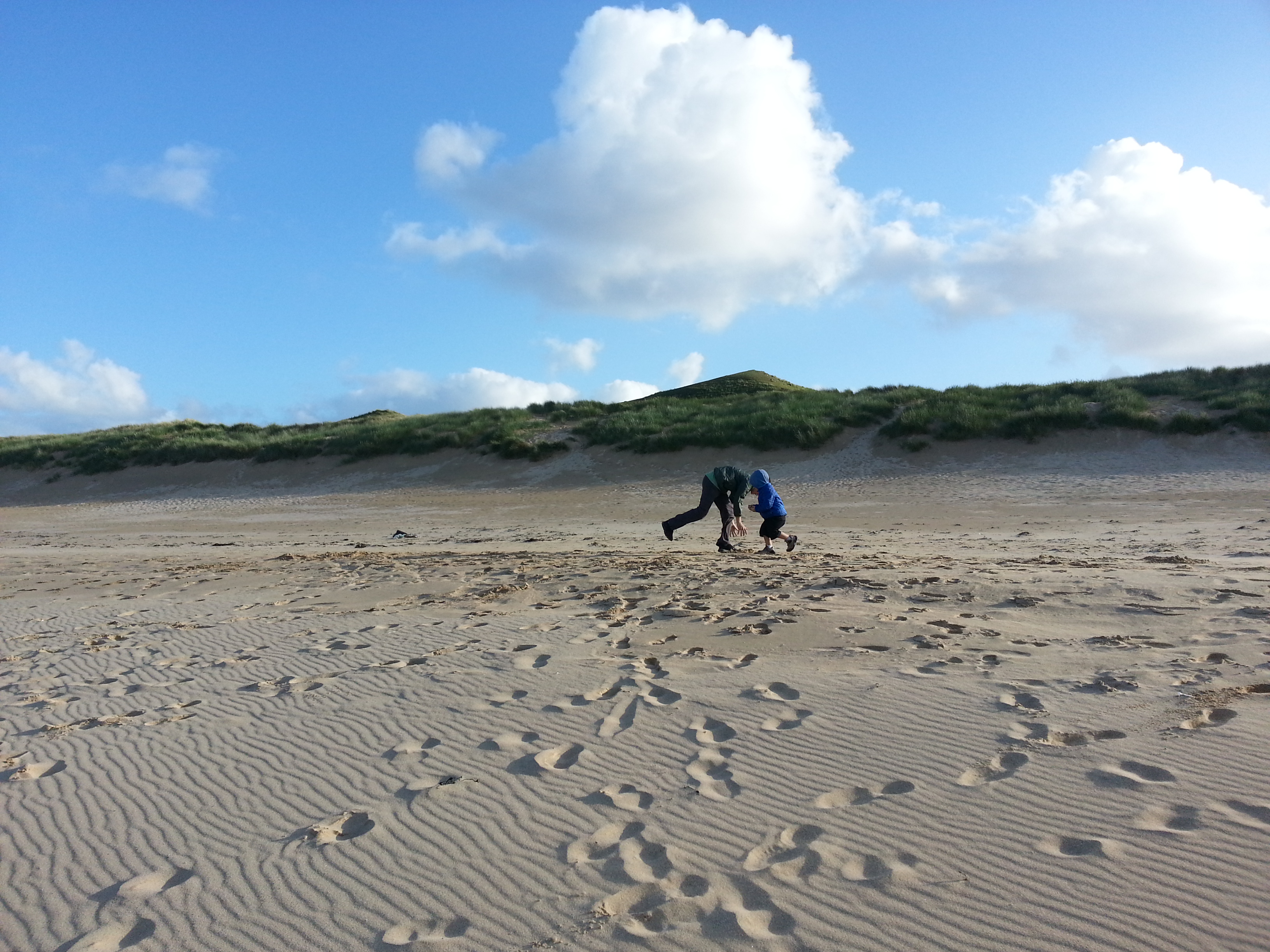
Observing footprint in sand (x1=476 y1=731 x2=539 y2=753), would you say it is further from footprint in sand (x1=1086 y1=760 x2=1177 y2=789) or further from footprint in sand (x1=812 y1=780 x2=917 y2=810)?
footprint in sand (x1=1086 y1=760 x2=1177 y2=789)

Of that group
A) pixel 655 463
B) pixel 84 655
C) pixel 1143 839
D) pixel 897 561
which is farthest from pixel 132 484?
pixel 1143 839

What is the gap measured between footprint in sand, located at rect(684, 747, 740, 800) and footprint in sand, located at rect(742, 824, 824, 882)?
1.21 ft

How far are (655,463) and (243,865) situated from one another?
881 inches

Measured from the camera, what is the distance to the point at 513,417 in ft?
106

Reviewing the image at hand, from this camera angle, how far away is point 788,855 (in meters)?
3.02

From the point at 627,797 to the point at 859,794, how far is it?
0.98 metres

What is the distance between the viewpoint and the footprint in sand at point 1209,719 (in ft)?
12.7

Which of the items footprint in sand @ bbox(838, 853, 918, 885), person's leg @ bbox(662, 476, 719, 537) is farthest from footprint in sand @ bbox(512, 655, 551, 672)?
person's leg @ bbox(662, 476, 719, 537)

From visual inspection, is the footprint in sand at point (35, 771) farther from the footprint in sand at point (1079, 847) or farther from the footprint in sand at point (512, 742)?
the footprint in sand at point (1079, 847)

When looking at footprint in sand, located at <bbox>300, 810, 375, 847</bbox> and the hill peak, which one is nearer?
footprint in sand, located at <bbox>300, 810, 375, 847</bbox>

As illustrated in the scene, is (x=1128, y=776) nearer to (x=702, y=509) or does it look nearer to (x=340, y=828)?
(x=340, y=828)

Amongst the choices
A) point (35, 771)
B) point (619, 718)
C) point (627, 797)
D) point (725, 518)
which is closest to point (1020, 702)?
point (619, 718)

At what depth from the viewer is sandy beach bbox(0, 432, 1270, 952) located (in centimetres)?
273

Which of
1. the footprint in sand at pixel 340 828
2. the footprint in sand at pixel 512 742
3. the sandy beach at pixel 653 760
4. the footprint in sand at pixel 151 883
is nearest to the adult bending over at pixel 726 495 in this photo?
the sandy beach at pixel 653 760
